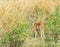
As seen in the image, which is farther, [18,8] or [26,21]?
[18,8]

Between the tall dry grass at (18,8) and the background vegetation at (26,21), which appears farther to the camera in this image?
the tall dry grass at (18,8)

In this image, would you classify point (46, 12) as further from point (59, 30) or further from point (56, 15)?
point (59, 30)

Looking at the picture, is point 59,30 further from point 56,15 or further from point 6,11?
point 6,11

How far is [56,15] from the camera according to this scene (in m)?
7.98

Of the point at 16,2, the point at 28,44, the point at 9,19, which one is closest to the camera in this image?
the point at 28,44

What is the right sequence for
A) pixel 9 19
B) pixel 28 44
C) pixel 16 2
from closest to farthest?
pixel 28 44, pixel 9 19, pixel 16 2

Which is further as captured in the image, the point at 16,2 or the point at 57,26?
the point at 16,2

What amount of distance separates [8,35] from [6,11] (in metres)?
0.89

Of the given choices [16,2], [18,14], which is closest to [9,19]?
[18,14]

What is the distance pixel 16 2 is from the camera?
8461 millimetres

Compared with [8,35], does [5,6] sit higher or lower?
higher

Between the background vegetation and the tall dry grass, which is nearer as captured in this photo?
the background vegetation

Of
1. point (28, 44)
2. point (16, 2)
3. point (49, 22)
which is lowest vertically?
point (28, 44)

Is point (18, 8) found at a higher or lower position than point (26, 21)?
higher
